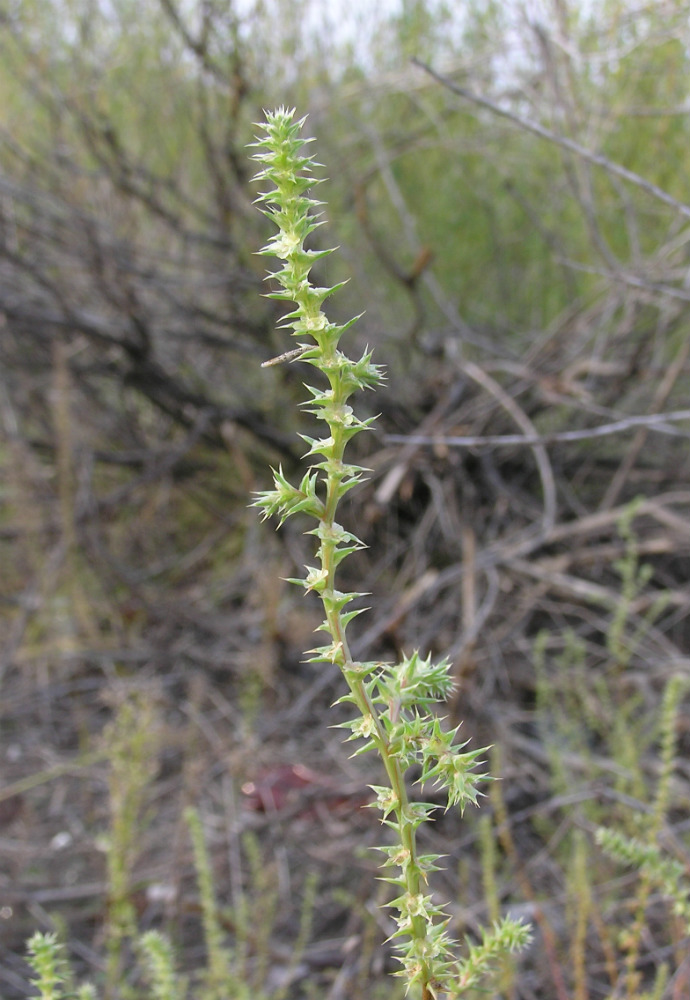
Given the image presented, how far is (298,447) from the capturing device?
2.64 metres

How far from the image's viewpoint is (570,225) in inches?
111

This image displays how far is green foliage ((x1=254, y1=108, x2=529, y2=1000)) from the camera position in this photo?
0.40m

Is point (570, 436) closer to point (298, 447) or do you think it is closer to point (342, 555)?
point (342, 555)

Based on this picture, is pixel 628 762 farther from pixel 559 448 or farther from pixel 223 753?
pixel 559 448

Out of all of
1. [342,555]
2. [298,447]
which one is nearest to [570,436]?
[342,555]

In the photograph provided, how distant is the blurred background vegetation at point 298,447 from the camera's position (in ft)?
5.76

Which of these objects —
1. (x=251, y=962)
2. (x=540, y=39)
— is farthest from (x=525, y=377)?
(x=251, y=962)

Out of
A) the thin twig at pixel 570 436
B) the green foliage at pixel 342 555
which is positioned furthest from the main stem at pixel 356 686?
the thin twig at pixel 570 436

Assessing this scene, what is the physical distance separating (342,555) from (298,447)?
2228mm

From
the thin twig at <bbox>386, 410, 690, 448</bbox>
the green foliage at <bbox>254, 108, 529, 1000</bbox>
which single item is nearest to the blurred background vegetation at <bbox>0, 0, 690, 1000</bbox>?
the thin twig at <bbox>386, 410, 690, 448</bbox>

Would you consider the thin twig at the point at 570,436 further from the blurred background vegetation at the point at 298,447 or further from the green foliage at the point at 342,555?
the green foliage at the point at 342,555

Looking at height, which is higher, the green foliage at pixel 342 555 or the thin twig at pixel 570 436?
the green foliage at pixel 342 555

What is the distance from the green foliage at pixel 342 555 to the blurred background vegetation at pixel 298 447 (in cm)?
109

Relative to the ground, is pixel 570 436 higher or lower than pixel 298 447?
higher
